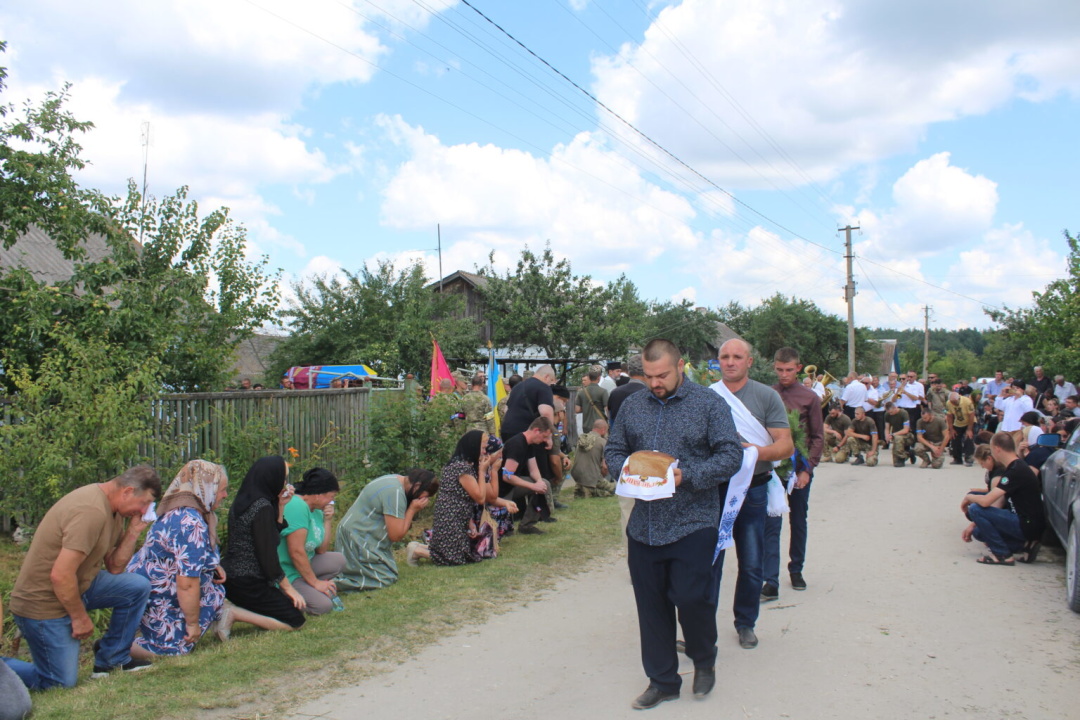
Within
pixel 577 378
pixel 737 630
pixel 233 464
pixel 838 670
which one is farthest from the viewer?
pixel 577 378

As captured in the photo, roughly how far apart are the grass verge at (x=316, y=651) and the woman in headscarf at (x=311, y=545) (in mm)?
205

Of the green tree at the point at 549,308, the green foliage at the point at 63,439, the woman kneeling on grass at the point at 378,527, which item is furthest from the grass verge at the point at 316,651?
the green tree at the point at 549,308

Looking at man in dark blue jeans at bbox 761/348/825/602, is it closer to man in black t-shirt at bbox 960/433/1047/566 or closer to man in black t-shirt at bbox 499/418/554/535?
man in black t-shirt at bbox 960/433/1047/566

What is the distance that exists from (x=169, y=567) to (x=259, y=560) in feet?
1.96

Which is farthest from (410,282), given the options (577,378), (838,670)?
(838,670)

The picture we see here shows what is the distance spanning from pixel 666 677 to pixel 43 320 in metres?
7.16

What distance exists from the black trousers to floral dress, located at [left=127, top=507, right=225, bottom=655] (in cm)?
285

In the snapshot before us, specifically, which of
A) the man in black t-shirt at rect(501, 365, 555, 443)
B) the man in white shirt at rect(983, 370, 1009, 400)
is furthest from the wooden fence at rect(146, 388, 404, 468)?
the man in white shirt at rect(983, 370, 1009, 400)

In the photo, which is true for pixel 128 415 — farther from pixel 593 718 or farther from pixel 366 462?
pixel 593 718

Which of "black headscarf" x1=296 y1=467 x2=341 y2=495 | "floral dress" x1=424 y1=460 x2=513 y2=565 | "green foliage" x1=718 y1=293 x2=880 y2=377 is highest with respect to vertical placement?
"green foliage" x1=718 y1=293 x2=880 y2=377

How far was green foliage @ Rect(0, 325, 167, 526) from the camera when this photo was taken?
20.4 feet

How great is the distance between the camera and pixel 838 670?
481 centimetres

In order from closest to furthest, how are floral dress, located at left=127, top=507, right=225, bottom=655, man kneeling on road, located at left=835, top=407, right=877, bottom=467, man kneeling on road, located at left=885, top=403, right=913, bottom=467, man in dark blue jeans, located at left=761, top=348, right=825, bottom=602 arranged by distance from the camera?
1. floral dress, located at left=127, top=507, right=225, bottom=655
2. man in dark blue jeans, located at left=761, top=348, right=825, bottom=602
3. man kneeling on road, located at left=885, top=403, right=913, bottom=467
4. man kneeling on road, located at left=835, top=407, right=877, bottom=467

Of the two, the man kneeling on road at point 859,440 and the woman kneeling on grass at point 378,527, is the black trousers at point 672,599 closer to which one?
the woman kneeling on grass at point 378,527
